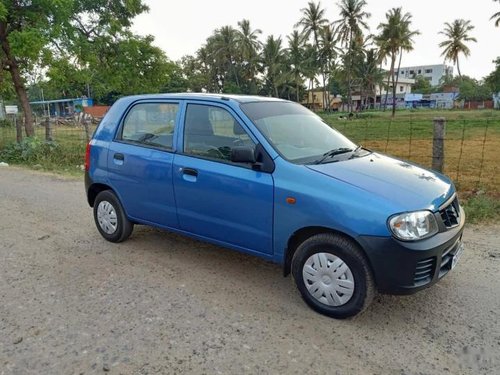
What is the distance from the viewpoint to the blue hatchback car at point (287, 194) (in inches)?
118

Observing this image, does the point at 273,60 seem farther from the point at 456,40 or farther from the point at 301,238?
the point at 301,238

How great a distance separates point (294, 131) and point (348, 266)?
142 cm

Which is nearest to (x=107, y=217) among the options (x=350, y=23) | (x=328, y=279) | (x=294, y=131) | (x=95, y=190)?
(x=95, y=190)

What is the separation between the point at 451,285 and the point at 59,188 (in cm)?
725

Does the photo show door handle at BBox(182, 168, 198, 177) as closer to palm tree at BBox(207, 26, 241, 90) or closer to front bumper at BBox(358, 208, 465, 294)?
front bumper at BBox(358, 208, 465, 294)

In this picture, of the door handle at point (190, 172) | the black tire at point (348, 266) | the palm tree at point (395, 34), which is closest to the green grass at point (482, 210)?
the black tire at point (348, 266)

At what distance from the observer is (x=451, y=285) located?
3.79 m

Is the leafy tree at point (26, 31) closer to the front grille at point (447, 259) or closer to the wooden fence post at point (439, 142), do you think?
the wooden fence post at point (439, 142)

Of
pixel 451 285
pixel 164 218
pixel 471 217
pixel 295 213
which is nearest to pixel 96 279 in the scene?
pixel 164 218

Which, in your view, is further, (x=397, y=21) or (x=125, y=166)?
(x=397, y=21)

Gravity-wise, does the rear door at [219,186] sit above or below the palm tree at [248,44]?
below

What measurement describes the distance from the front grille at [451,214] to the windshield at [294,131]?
3.48 feet

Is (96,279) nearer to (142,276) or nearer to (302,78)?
(142,276)

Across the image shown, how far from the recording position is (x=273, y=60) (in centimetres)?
6128
